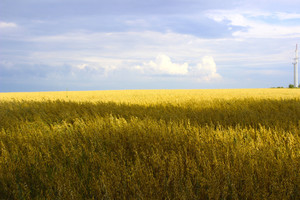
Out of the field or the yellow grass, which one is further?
the yellow grass

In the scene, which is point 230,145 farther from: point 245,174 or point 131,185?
point 131,185

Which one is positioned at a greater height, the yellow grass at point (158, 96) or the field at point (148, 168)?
the yellow grass at point (158, 96)

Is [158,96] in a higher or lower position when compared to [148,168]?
higher

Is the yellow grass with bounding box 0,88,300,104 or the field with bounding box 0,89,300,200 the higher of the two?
the yellow grass with bounding box 0,88,300,104

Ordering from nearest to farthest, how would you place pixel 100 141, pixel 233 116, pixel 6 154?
pixel 6 154
pixel 100 141
pixel 233 116

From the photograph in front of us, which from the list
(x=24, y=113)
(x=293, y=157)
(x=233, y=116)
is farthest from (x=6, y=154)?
(x=233, y=116)

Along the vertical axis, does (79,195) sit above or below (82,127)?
below

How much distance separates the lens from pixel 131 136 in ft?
17.2

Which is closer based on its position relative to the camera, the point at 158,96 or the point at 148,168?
the point at 148,168

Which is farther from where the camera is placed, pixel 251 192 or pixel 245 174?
pixel 245 174

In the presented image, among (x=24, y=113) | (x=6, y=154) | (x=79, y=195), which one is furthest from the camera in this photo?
(x=24, y=113)

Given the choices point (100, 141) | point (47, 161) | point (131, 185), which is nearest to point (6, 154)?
point (47, 161)

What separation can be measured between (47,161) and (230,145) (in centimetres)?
332

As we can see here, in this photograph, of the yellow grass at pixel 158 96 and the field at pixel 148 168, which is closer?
the field at pixel 148 168
